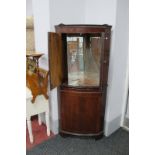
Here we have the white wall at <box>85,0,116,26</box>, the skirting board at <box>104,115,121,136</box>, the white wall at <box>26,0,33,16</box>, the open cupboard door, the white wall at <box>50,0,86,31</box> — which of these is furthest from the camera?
the white wall at <box>26,0,33,16</box>

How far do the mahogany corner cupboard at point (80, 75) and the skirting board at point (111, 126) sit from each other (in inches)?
4.6

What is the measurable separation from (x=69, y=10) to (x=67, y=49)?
1.75ft

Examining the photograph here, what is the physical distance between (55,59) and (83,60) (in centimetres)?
40

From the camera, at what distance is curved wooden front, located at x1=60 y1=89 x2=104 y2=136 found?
206cm

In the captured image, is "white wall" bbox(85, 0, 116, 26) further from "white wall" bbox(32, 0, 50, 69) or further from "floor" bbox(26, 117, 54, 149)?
"floor" bbox(26, 117, 54, 149)

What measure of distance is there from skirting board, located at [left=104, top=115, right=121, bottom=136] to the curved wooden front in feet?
0.39

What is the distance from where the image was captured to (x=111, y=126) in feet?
7.89

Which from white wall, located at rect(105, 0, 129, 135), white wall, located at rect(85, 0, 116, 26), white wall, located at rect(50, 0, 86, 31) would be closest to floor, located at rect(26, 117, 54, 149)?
white wall, located at rect(105, 0, 129, 135)

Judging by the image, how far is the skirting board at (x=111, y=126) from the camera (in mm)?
2347

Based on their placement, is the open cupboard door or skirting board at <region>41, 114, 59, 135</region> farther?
skirting board at <region>41, 114, 59, 135</region>

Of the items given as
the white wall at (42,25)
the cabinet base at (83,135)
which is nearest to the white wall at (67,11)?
the white wall at (42,25)
